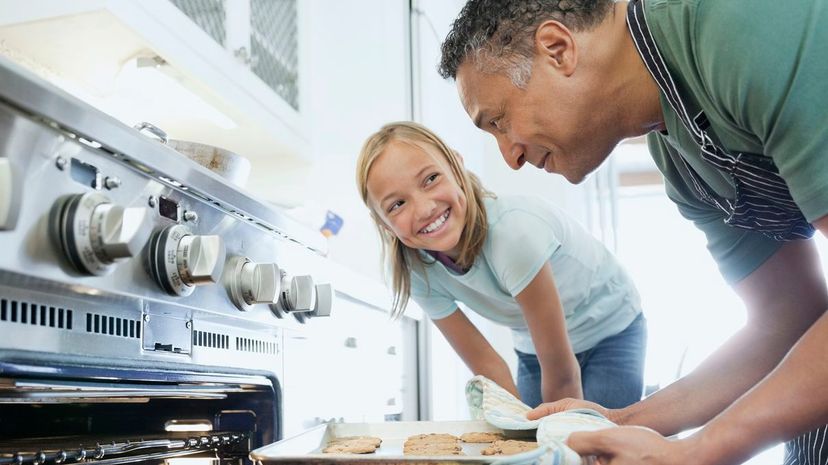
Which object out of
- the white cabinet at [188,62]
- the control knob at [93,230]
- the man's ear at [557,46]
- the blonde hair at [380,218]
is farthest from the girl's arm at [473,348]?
the control knob at [93,230]

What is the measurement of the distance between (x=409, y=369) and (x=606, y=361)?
28.9 inches

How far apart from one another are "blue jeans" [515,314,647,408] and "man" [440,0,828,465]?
1.72ft

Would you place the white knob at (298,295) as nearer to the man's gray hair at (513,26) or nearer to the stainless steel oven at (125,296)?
the stainless steel oven at (125,296)

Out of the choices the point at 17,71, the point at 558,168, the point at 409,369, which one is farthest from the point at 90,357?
the point at 409,369

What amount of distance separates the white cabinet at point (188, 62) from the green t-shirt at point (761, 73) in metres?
1.00

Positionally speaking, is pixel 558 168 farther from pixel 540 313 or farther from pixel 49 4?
pixel 49 4

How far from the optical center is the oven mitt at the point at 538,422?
25.5 inches

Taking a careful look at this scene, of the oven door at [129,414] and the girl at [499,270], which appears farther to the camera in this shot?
the girl at [499,270]

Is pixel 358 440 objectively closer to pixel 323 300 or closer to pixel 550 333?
pixel 323 300

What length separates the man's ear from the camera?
911mm

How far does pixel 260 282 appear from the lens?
2.80 ft

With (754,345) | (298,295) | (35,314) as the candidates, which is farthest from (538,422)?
(35,314)

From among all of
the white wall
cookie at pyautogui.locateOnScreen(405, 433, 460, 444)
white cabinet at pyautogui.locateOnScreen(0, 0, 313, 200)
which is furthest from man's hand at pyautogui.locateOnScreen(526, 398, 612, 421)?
the white wall

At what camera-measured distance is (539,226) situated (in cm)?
150
